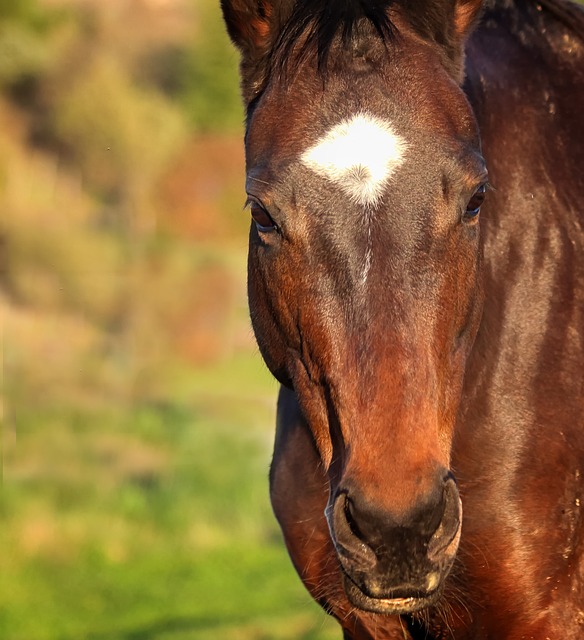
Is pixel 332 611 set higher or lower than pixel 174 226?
higher

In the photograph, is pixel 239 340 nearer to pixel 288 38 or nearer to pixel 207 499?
pixel 207 499

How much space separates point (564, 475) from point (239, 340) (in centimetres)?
1886

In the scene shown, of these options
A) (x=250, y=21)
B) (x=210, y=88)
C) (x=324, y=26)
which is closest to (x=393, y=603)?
(x=324, y=26)

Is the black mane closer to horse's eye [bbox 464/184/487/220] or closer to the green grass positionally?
horse's eye [bbox 464/184/487/220]

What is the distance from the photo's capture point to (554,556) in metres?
3.65

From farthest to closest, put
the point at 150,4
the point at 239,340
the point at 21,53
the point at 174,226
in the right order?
the point at 150,4 < the point at 21,53 < the point at 174,226 < the point at 239,340

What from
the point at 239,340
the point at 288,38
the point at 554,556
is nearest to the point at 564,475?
the point at 554,556

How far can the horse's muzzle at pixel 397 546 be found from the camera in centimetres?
286

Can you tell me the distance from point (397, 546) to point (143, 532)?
9321 mm

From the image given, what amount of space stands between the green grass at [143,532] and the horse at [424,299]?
136 inches

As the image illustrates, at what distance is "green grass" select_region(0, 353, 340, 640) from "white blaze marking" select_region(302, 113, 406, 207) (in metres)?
4.36

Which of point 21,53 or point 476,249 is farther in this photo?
point 21,53

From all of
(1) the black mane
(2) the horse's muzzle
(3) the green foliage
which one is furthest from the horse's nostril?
(3) the green foliage

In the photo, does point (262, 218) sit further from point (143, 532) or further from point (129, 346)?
point (129, 346)
